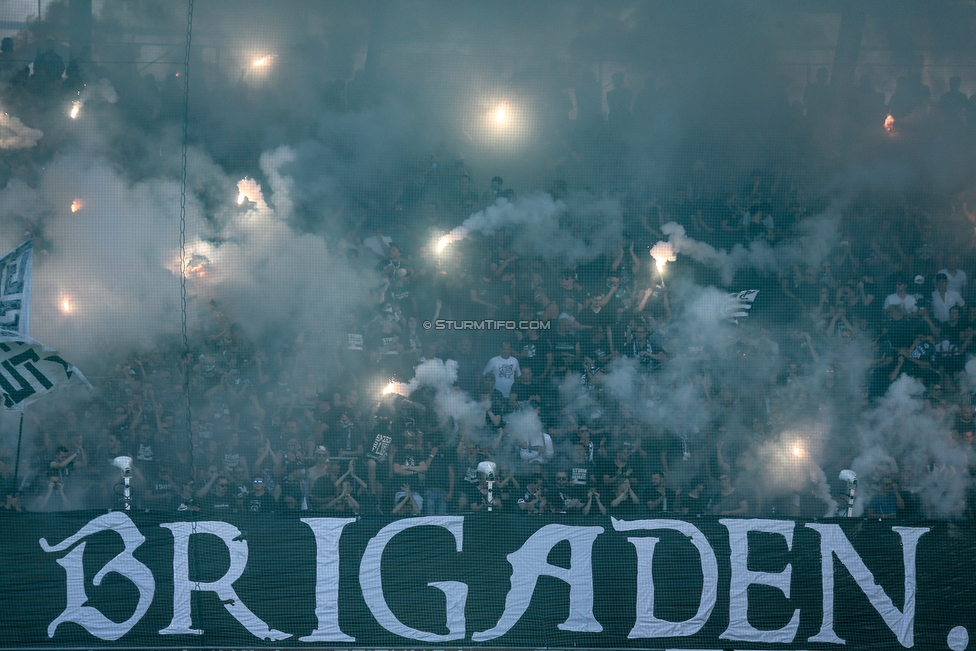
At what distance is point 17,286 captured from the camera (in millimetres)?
6848

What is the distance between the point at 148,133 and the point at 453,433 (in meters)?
5.24

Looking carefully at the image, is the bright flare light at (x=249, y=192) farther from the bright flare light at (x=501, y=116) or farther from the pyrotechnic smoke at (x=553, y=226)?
the bright flare light at (x=501, y=116)

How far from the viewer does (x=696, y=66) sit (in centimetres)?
1028

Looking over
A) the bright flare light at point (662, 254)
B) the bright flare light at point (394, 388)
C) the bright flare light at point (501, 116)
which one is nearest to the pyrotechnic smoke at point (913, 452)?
the bright flare light at point (662, 254)

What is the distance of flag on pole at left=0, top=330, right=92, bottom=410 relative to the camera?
267 inches

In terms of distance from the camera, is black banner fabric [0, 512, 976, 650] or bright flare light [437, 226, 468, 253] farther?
bright flare light [437, 226, 468, 253]

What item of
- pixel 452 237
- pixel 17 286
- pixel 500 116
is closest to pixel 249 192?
pixel 452 237

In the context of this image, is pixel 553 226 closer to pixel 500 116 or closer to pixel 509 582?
pixel 500 116

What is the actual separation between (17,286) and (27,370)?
70 cm

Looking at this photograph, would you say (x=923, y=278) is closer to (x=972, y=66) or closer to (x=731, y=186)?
(x=731, y=186)

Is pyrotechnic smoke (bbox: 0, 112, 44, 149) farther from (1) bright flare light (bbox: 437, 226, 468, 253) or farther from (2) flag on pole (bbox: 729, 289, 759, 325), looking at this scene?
(2) flag on pole (bbox: 729, 289, 759, 325)

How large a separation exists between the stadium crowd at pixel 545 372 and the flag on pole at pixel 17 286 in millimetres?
1480

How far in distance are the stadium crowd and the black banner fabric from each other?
848 millimetres

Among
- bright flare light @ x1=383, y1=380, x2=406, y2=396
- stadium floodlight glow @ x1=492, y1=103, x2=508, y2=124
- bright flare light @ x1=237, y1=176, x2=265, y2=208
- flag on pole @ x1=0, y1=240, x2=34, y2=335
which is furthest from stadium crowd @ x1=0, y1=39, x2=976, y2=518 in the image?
flag on pole @ x1=0, y1=240, x2=34, y2=335
